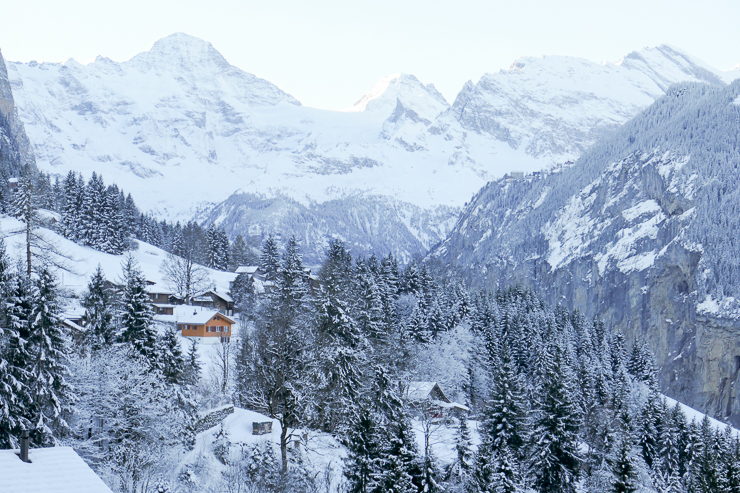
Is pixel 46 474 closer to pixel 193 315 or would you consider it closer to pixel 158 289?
pixel 193 315

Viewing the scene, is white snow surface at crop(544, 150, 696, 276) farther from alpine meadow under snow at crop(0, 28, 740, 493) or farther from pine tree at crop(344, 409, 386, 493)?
pine tree at crop(344, 409, 386, 493)

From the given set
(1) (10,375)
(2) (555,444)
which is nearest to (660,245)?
(2) (555,444)

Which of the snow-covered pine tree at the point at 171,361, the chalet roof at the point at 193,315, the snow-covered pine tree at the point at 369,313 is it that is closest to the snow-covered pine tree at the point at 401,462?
the snow-covered pine tree at the point at 369,313

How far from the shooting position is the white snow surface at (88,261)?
214ft

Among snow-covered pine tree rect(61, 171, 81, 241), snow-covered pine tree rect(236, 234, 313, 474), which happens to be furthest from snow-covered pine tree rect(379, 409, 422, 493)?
snow-covered pine tree rect(61, 171, 81, 241)

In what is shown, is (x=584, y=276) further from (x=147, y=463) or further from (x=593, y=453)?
(x=147, y=463)

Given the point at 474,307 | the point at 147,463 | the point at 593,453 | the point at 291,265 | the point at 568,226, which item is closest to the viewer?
the point at 147,463

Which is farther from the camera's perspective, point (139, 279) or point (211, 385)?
point (211, 385)

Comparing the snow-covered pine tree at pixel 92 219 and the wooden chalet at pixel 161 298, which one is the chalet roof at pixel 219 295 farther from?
the snow-covered pine tree at pixel 92 219

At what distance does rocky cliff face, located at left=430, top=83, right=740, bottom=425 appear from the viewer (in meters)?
125

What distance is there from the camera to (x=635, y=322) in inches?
5763

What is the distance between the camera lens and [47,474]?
18.2 meters

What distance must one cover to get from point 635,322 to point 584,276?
19.9 m

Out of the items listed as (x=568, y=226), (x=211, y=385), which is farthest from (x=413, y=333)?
(x=568, y=226)
